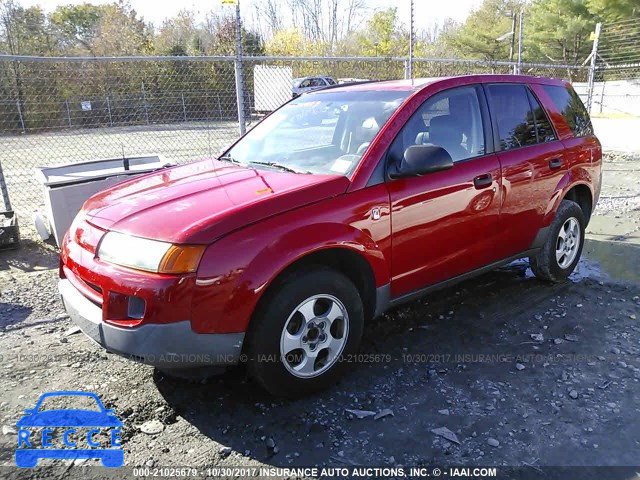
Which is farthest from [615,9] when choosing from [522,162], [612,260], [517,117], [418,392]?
[418,392]

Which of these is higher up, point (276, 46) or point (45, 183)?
point (276, 46)

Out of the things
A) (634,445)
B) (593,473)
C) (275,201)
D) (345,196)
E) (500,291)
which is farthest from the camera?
(500,291)

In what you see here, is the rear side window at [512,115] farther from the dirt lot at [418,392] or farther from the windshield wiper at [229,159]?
the windshield wiper at [229,159]

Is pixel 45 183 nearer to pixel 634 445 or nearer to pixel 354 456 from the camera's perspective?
pixel 354 456

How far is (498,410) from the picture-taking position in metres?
2.94

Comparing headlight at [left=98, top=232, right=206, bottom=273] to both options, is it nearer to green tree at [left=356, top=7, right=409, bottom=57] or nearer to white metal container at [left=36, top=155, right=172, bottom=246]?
white metal container at [left=36, top=155, right=172, bottom=246]

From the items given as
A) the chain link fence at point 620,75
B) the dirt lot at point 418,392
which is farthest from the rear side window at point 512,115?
the chain link fence at point 620,75

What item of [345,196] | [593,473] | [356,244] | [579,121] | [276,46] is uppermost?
[276,46]

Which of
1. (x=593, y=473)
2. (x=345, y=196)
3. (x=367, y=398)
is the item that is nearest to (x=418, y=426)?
(x=367, y=398)

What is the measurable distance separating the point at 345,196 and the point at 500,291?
2.38 metres

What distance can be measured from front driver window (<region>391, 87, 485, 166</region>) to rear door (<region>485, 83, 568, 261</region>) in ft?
0.70

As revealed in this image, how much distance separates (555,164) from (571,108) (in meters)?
0.82

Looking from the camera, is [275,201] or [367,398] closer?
[275,201]

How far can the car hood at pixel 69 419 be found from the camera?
113 inches
